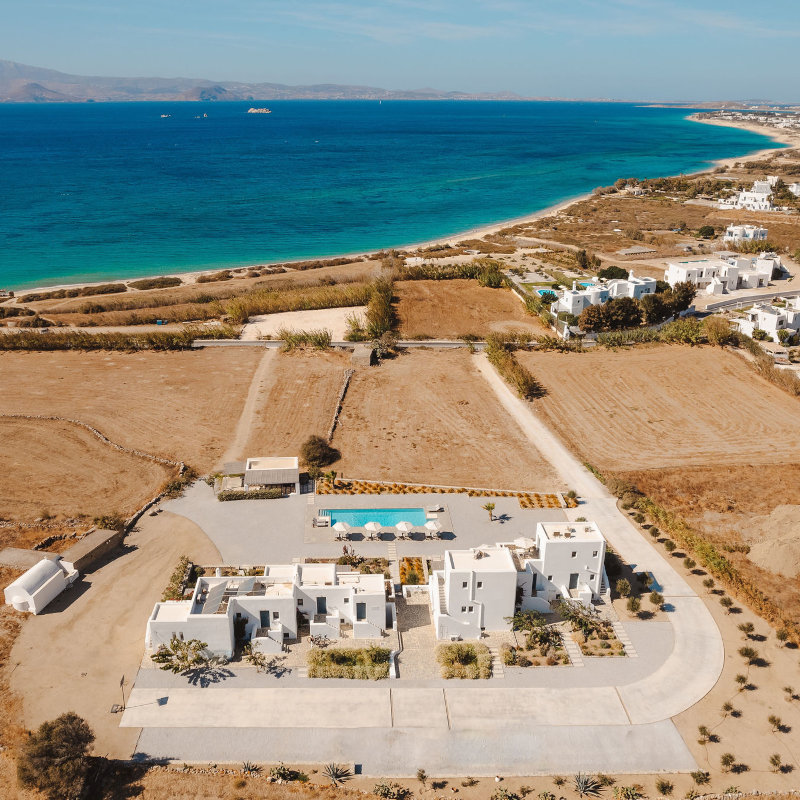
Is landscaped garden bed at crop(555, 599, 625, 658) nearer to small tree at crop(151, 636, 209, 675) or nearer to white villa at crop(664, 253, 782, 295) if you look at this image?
small tree at crop(151, 636, 209, 675)

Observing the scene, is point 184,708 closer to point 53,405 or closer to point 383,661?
point 383,661

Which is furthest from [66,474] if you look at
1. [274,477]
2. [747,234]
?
[747,234]

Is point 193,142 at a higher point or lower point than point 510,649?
higher

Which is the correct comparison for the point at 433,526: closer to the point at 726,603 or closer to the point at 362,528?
the point at 362,528

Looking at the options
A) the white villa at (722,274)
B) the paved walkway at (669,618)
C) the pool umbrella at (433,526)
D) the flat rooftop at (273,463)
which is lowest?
the paved walkway at (669,618)

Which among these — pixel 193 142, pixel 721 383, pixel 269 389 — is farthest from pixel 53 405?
pixel 193 142

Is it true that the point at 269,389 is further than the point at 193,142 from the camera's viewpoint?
No

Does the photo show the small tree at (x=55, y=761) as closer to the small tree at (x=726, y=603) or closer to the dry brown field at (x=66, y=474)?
the dry brown field at (x=66, y=474)

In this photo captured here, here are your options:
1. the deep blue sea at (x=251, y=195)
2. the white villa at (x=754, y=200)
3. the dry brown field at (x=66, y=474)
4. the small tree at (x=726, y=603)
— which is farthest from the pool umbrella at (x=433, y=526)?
the white villa at (x=754, y=200)
